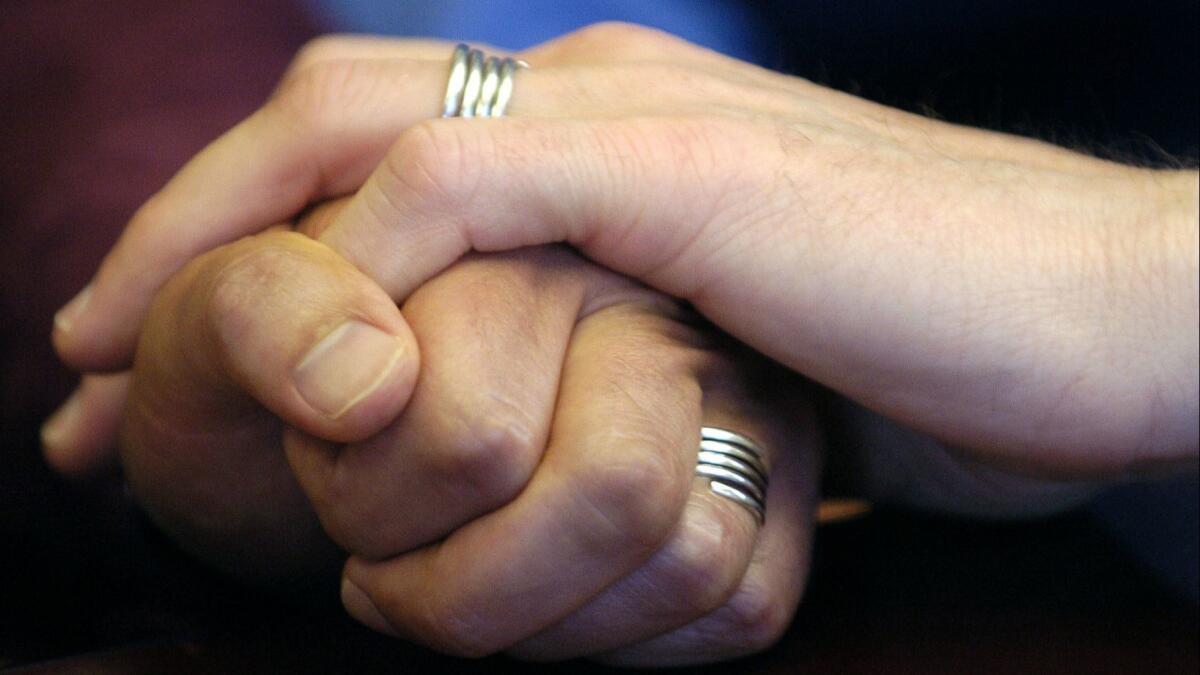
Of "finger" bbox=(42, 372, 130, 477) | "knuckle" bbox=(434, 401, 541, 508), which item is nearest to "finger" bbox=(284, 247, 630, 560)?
"knuckle" bbox=(434, 401, 541, 508)

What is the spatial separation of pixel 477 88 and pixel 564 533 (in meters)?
0.33

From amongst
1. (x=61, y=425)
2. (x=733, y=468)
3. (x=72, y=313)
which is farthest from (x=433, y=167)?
(x=61, y=425)

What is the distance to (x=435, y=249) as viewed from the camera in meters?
0.59

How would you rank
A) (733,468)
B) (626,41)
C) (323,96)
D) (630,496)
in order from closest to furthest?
A: 1. (630,496)
2. (733,468)
3. (323,96)
4. (626,41)

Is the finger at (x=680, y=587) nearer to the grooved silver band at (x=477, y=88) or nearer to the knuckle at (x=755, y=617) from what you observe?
the knuckle at (x=755, y=617)

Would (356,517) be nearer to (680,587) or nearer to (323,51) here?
(680,587)

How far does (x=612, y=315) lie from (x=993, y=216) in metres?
0.22

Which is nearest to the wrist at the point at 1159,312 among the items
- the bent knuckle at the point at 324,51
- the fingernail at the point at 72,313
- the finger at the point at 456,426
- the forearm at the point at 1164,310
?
the forearm at the point at 1164,310

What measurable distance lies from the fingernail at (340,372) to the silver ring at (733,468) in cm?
19

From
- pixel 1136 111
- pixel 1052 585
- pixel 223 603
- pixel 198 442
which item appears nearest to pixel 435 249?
pixel 198 442

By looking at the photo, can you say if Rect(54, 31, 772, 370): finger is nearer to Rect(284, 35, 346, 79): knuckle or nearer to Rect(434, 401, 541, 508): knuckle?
Rect(284, 35, 346, 79): knuckle

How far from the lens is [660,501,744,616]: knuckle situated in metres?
0.55

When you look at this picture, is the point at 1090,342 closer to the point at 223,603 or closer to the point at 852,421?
the point at 852,421

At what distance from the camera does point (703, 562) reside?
55 cm
